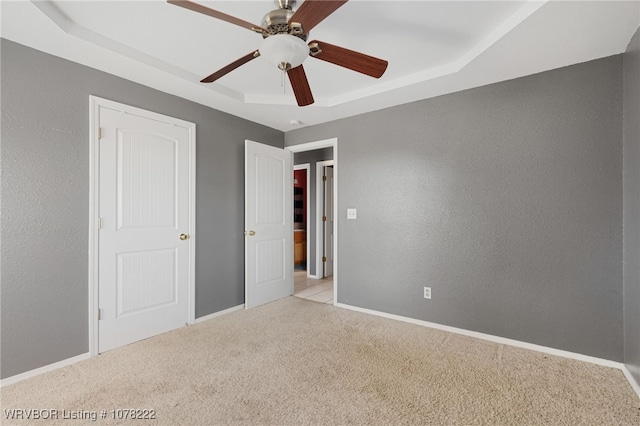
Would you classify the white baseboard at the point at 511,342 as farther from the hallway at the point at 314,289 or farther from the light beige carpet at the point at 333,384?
the hallway at the point at 314,289

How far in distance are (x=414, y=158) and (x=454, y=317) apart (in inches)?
65.0

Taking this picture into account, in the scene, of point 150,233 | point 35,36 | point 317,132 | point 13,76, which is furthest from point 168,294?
point 317,132

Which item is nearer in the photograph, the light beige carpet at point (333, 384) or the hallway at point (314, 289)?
the light beige carpet at point (333, 384)

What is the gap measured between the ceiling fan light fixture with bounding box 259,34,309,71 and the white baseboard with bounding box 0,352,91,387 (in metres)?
2.64

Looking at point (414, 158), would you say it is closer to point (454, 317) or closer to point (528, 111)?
point (528, 111)

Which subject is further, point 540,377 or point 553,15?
point 540,377

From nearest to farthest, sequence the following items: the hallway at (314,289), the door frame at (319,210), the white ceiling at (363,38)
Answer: the white ceiling at (363,38), the hallway at (314,289), the door frame at (319,210)

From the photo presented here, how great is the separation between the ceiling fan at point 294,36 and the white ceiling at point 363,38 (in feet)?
1.14

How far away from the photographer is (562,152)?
7.66ft

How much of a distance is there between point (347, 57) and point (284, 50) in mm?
383

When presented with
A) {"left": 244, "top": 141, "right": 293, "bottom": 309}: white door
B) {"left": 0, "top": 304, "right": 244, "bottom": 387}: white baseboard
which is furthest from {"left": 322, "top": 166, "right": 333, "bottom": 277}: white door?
{"left": 0, "top": 304, "right": 244, "bottom": 387}: white baseboard

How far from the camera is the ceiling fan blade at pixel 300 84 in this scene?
1844mm

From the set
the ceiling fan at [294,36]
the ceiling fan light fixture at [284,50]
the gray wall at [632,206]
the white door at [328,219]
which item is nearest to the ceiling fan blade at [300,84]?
the ceiling fan at [294,36]

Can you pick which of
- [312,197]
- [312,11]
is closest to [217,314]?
[312,197]
